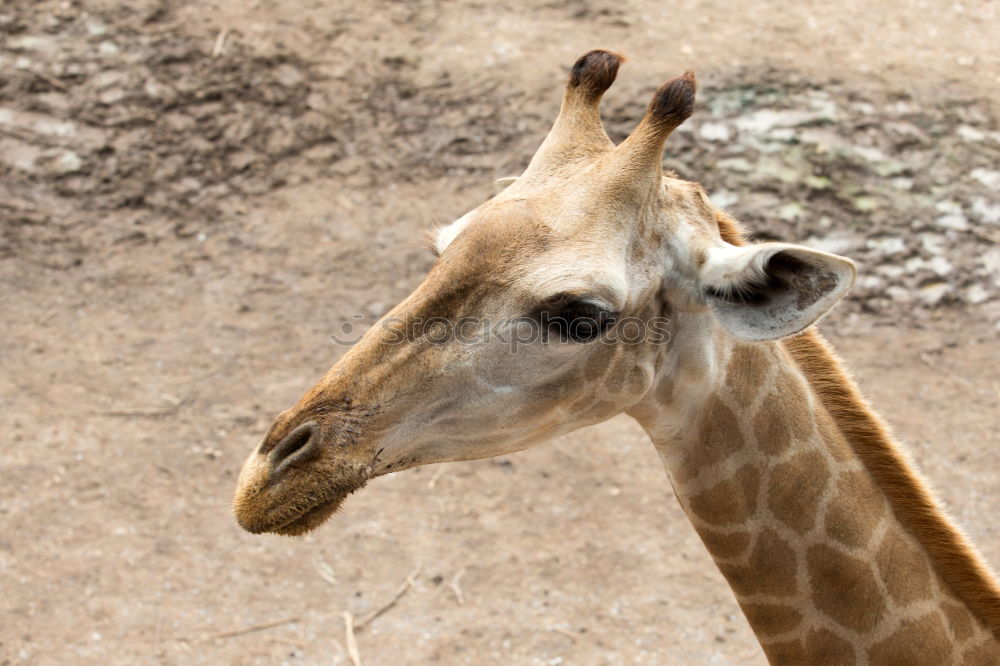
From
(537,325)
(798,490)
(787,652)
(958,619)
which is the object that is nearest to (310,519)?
(537,325)

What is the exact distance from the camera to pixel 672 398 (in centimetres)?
349

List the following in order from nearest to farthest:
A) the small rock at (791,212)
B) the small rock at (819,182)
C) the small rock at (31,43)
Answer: the small rock at (791,212), the small rock at (819,182), the small rock at (31,43)

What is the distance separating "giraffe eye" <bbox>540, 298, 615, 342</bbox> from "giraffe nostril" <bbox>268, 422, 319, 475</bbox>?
83 cm

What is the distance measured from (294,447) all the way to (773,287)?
5.36ft

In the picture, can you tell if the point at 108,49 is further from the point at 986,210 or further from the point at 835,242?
the point at 986,210

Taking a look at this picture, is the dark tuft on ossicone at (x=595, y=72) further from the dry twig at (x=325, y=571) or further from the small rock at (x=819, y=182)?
the small rock at (x=819, y=182)

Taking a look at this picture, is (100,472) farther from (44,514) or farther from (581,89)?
(581,89)

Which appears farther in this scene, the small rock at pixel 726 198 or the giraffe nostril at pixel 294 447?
the small rock at pixel 726 198

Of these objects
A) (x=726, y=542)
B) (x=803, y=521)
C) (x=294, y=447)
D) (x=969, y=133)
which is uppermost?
(x=294, y=447)

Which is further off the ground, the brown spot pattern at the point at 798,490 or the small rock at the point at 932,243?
the brown spot pattern at the point at 798,490

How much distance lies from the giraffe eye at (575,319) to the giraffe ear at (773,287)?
0.40 m

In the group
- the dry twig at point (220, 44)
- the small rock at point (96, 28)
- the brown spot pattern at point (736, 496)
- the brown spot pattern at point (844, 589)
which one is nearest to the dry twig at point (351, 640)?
the brown spot pattern at point (736, 496)

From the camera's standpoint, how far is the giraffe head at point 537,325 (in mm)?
3152

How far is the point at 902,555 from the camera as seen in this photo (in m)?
3.48
